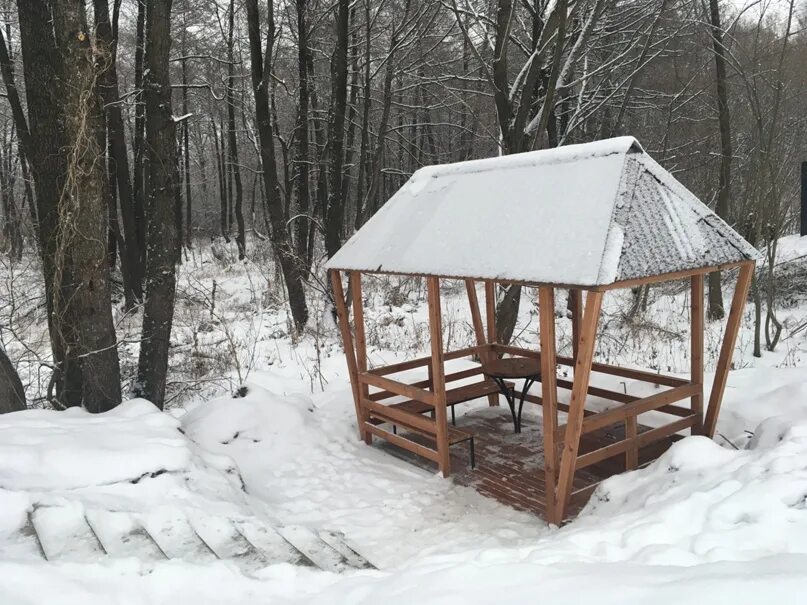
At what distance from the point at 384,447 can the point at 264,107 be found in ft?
26.4

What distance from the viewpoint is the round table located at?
19.4 feet

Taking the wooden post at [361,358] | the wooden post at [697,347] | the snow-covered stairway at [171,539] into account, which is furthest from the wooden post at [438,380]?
the wooden post at [697,347]

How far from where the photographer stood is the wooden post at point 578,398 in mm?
3771

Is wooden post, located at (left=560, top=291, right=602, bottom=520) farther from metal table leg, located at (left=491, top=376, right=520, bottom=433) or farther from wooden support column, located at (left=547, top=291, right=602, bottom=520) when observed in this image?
metal table leg, located at (left=491, top=376, right=520, bottom=433)

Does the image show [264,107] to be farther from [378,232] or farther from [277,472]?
[277,472]

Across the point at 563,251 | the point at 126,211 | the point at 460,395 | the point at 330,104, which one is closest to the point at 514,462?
the point at 460,395

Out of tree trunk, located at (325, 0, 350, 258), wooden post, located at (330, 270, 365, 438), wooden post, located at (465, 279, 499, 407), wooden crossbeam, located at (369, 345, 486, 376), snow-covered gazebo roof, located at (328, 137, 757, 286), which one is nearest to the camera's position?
snow-covered gazebo roof, located at (328, 137, 757, 286)

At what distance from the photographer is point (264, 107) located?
11555 millimetres

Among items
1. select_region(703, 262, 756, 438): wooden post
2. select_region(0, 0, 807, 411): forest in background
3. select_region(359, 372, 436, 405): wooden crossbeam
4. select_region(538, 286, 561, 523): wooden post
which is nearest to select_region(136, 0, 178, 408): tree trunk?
select_region(0, 0, 807, 411): forest in background

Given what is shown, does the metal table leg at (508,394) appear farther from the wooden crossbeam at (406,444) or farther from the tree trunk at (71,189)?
the tree trunk at (71,189)

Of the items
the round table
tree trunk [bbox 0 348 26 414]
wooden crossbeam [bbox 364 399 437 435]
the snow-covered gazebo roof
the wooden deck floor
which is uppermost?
the snow-covered gazebo roof

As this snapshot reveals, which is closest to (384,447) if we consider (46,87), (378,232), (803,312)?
(378,232)

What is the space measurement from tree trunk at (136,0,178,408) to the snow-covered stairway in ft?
9.34

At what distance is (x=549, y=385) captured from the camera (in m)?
4.17
